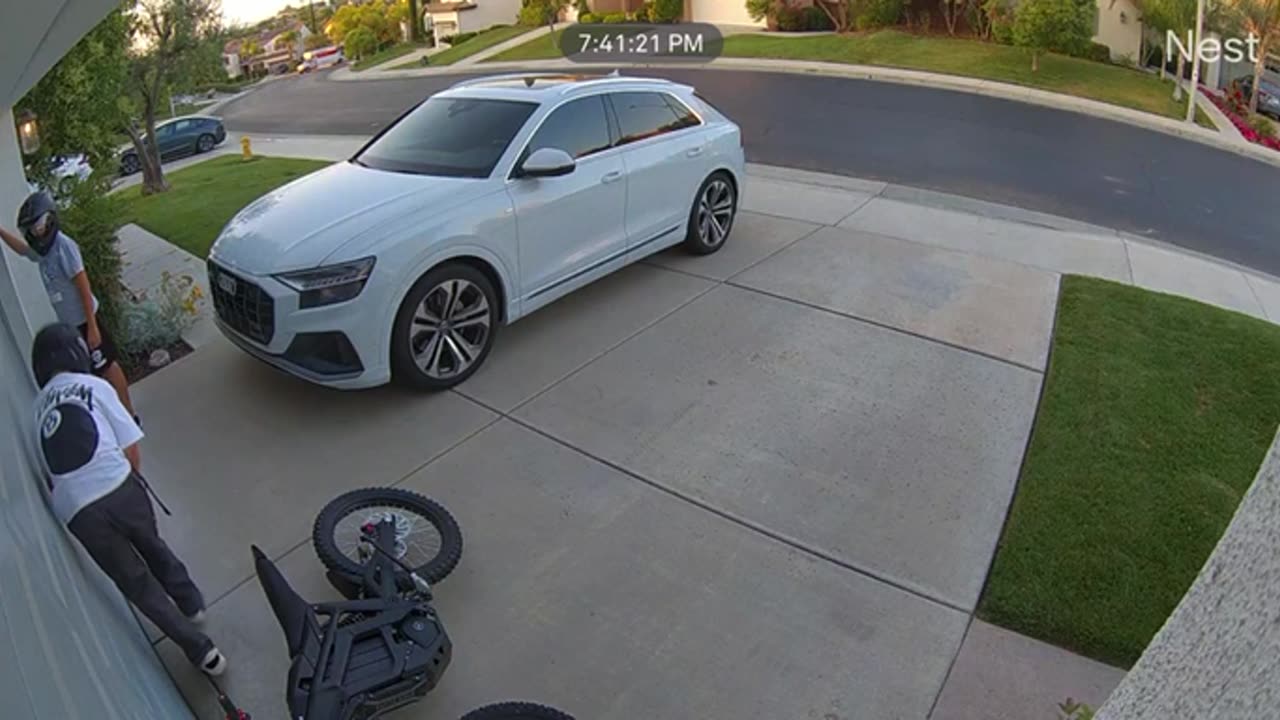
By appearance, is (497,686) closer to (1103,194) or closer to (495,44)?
(1103,194)

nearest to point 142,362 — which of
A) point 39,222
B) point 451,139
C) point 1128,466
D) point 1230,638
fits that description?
point 39,222

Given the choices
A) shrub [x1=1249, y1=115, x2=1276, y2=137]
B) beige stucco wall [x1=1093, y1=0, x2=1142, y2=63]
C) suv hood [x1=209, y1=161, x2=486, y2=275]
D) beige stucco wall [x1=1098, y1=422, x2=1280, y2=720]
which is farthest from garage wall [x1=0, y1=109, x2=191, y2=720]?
beige stucco wall [x1=1093, y1=0, x2=1142, y2=63]

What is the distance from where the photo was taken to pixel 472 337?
570cm

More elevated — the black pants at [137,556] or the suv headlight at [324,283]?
the suv headlight at [324,283]

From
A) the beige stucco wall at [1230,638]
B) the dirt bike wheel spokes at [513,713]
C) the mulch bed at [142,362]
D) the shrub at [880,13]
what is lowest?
the dirt bike wheel spokes at [513,713]

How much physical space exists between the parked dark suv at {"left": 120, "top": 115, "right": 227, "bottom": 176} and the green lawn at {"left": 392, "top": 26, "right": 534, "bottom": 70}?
11.3 metres

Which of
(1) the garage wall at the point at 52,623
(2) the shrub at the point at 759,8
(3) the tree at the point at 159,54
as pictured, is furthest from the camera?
(2) the shrub at the point at 759,8

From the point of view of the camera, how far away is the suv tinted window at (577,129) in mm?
6070

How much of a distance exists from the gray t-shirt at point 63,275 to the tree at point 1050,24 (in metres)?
23.6

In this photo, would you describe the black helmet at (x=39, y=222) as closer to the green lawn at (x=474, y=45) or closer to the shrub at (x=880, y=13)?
the shrub at (x=880, y=13)

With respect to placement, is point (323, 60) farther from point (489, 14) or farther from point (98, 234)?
point (98, 234)

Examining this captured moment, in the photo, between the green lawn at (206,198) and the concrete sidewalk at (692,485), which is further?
the green lawn at (206,198)

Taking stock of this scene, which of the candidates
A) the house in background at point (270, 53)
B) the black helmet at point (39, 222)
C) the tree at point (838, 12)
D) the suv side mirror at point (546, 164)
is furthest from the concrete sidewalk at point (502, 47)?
the black helmet at point (39, 222)

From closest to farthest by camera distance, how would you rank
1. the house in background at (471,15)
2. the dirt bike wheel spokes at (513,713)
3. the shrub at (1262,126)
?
1. the dirt bike wheel spokes at (513,713)
2. the shrub at (1262,126)
3. the house in background at (471,15)
